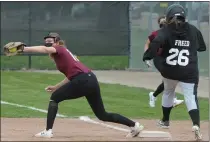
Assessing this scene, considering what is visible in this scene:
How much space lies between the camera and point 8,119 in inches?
438

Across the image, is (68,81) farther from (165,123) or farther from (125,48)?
(125,48)

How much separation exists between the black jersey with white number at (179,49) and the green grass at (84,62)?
480 inches

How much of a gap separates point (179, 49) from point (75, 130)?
2.22 metres

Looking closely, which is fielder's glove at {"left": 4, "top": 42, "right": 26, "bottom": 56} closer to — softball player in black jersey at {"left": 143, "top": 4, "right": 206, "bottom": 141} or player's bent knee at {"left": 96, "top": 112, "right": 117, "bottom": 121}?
player's bent knee at {"left": 96, "top": 112, "right": 117, "bottom": 121}

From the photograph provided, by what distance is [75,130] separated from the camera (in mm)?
9836

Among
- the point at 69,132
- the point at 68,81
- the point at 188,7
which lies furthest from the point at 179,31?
the point at 188,7

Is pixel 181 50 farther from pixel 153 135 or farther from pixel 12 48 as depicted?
pixel 12 48

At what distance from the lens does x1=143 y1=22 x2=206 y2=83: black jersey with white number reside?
8797mm

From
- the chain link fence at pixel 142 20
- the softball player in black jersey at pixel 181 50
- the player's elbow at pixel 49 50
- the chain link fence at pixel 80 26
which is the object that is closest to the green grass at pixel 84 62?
the chain link fence at pixel 80 26

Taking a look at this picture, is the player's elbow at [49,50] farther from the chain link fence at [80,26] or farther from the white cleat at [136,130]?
the chain link fence at [80,26]

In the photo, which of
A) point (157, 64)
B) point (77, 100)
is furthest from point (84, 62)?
point (157, 64)

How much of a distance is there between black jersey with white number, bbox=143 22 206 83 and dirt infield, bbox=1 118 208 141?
3.17 ft

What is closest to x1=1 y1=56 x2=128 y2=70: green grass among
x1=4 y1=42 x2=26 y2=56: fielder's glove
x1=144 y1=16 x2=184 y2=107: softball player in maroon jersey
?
x1=144 y1=16 x2=184 y2=107: softball player in maroon jersey

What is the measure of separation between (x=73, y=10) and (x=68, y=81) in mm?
12936
